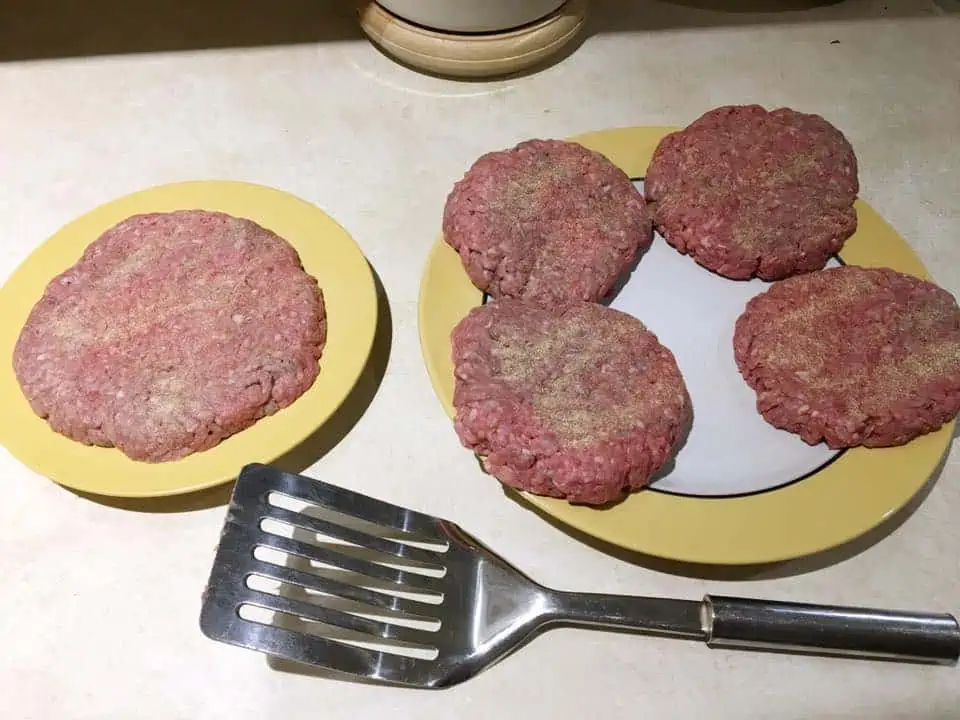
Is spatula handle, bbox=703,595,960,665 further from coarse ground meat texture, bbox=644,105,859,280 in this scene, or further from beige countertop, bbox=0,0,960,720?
coarse ground meat texture, bbox=644,105,859,280

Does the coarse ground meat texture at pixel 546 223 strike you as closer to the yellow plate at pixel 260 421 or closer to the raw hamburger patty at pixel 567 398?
the raw hamburger patty at pixel 567 398

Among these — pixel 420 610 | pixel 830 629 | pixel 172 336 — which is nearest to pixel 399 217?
pixel 172 336

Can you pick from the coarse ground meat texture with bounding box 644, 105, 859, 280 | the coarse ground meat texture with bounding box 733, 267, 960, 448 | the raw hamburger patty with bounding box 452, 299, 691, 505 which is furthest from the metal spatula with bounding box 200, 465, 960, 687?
the coarse ground meat texture with bounding box 644, 105, 859, 280

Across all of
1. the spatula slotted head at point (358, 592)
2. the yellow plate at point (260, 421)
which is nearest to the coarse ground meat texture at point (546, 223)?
the yellow plate at point (260, 421)

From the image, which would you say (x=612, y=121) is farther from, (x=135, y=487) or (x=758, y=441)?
(x=135, y=487)

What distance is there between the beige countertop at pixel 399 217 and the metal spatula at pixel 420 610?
5 centimetres

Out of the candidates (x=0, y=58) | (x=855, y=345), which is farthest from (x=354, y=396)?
(x=0, y=58)

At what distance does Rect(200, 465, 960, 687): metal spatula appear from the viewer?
2.69 ft

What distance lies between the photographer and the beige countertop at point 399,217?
2.86ft

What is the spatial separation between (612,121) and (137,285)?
0.87 m

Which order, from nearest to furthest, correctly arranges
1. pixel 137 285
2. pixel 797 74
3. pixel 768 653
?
pixel 768 653, pixel 137 285, pixel 797 74

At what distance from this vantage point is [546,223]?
1.07 metres

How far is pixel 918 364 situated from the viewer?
3.14 ft

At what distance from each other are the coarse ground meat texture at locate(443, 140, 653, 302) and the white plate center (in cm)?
6
